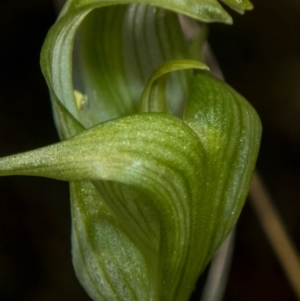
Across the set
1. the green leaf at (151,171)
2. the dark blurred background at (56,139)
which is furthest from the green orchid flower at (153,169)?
the dark blurred background at (56,139)

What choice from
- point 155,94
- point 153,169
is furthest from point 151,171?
point 155,94

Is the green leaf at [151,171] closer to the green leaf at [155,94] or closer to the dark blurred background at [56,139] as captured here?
the green leaf at [155,94]

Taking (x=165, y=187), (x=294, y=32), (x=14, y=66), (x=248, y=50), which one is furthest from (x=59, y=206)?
(x=165, y=187)

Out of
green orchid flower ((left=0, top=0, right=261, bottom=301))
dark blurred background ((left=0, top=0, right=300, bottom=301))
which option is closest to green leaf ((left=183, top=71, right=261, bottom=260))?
green orchid flower ((left=0, top=0, right=261, bottom=301))

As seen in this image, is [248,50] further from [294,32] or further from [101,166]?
[101,166]

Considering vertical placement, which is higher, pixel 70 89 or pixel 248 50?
pixel 70 89

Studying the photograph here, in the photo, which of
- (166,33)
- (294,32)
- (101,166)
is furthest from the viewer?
(294,32)

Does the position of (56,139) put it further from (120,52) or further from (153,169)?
(153,169)

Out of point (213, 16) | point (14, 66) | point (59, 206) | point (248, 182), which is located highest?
point (213, 16)
